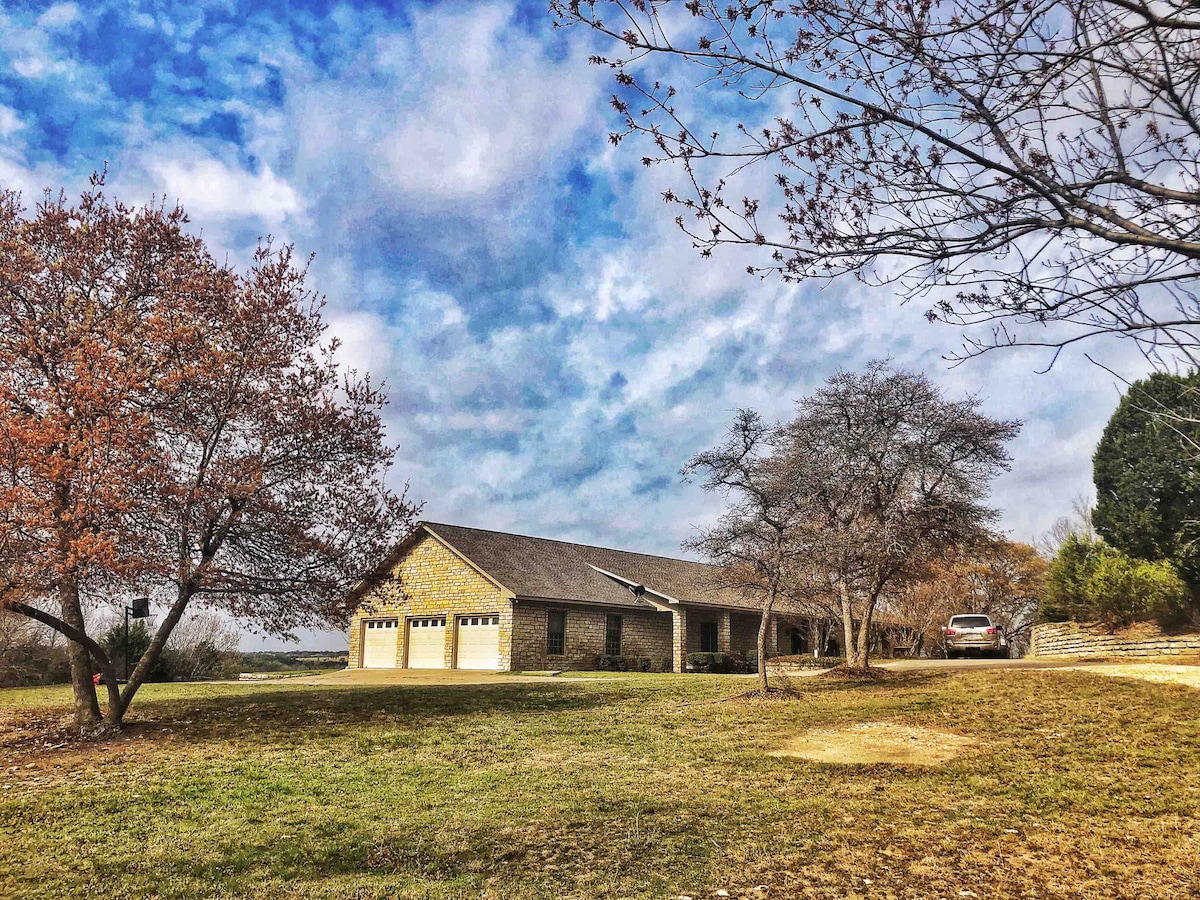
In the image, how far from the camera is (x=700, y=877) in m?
6.88

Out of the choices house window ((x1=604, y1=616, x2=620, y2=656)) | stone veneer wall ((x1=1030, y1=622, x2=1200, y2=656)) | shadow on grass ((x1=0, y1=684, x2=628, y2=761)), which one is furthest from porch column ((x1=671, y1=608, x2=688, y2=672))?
stone veneer wall ((x1=1030, y1=622, x2=1200, y2=656))

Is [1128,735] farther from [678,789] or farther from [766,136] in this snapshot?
[766,136]

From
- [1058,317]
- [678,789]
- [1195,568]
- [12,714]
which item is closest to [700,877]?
[678,789]

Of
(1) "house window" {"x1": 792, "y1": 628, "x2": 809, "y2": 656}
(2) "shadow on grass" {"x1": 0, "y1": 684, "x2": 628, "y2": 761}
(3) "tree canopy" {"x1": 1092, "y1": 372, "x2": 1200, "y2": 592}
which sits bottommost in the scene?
(1) "house window" {"x1": 792, "y1": 628, "x2": 809, "y2": 656}

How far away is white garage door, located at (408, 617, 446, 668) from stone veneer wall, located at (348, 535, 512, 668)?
276 mm

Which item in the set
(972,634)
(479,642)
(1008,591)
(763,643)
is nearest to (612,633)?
(479,642)

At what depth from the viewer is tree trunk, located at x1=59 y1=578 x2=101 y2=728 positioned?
46.8ft

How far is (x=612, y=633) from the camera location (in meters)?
32.8

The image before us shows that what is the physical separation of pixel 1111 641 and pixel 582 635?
17416 mm

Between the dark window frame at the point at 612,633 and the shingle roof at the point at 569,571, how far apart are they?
26.3 inches

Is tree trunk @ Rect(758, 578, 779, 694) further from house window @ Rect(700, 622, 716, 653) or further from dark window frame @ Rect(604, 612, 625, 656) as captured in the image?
house window @ Rect(700, 622, 716, 653)

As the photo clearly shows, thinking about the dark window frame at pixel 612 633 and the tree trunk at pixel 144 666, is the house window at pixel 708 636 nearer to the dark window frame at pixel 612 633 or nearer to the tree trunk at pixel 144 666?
the dark window frame at pixel 612 633

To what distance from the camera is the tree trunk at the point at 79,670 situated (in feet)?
46.8

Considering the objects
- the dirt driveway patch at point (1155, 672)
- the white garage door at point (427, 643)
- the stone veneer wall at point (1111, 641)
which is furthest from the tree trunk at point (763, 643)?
the white garage door at point (427, 643)
